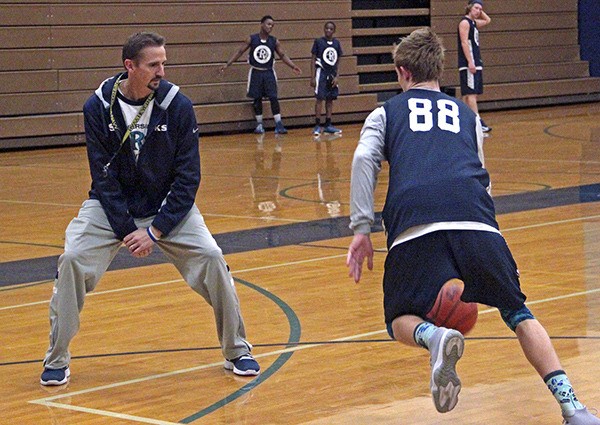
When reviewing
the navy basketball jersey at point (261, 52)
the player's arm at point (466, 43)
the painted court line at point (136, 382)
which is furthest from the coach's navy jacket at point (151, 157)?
the navy basketball jersey at point (261, 52)

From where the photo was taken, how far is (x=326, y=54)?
2155cm

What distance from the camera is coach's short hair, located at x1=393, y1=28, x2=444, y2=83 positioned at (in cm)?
468

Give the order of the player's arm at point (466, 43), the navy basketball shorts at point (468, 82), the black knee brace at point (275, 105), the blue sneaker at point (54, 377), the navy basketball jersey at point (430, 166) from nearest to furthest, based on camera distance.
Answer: the navy basketball jersey at point (430, 166) < the blue sneaker at point (54, 377) < the player's arm at point (466, 43) < the navy basketball shorts at point (468, 82) < the black knee brace at point (275, 105)

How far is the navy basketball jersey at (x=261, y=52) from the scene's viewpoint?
844 inches

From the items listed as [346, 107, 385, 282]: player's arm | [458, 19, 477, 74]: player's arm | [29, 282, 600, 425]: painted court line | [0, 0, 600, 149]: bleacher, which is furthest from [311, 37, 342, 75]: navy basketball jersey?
[346, 107, 385, 282]: player's arm

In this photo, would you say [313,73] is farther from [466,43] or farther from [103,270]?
[103,270]

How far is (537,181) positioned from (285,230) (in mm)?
3953

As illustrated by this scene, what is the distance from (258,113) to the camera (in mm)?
21797

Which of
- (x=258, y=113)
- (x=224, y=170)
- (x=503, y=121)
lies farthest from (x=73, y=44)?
(x=503, y=121)

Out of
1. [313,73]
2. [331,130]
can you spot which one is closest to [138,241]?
[331,130]

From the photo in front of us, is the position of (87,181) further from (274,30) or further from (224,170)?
(274,30)

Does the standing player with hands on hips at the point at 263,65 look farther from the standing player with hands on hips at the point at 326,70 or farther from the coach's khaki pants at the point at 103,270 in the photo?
the coach's khaki pants at the point at 103,270

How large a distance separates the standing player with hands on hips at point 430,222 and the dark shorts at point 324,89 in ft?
55.3

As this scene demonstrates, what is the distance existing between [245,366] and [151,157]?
1047 mm
